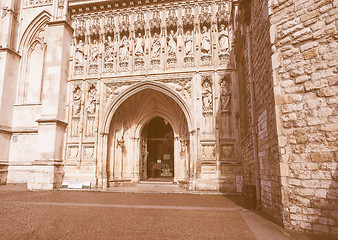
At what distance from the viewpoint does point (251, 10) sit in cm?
728

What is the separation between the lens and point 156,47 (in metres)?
12.8

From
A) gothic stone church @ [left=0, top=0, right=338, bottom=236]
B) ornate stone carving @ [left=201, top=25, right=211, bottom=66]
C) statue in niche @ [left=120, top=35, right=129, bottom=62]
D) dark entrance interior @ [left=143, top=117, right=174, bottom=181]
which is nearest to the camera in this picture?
gothic stone church @ [left=0, top=0, right=338, bottom=236]

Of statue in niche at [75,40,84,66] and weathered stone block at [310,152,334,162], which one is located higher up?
statue in niche at [75,40,84,66]

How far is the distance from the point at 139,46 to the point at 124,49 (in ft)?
2.72

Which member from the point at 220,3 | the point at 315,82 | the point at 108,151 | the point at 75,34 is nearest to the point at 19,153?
the point at 108,151

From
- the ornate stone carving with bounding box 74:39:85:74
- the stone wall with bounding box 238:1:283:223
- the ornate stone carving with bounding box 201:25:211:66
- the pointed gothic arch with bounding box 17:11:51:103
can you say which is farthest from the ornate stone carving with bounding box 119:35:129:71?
the stone wall with bounding box 238:1:283:223

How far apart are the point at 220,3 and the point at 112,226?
11.3m

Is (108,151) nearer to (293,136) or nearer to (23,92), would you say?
(23,92)

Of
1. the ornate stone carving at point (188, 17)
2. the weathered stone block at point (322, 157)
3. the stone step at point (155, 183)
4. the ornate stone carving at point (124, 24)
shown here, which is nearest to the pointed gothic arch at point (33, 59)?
the ornate stone carving at point (124, 24)

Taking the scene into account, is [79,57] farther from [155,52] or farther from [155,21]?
[155,21]

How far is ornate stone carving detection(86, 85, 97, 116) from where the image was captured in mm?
12758

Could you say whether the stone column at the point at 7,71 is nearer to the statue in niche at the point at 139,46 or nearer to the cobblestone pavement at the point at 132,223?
the statue in niche at the point at 139,46


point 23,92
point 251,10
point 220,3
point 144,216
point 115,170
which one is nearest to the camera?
point 144,216

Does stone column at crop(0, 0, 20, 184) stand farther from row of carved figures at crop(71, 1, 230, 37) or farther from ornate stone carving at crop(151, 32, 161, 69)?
ornate stone carving at crop(151, 32, 161, 69)
